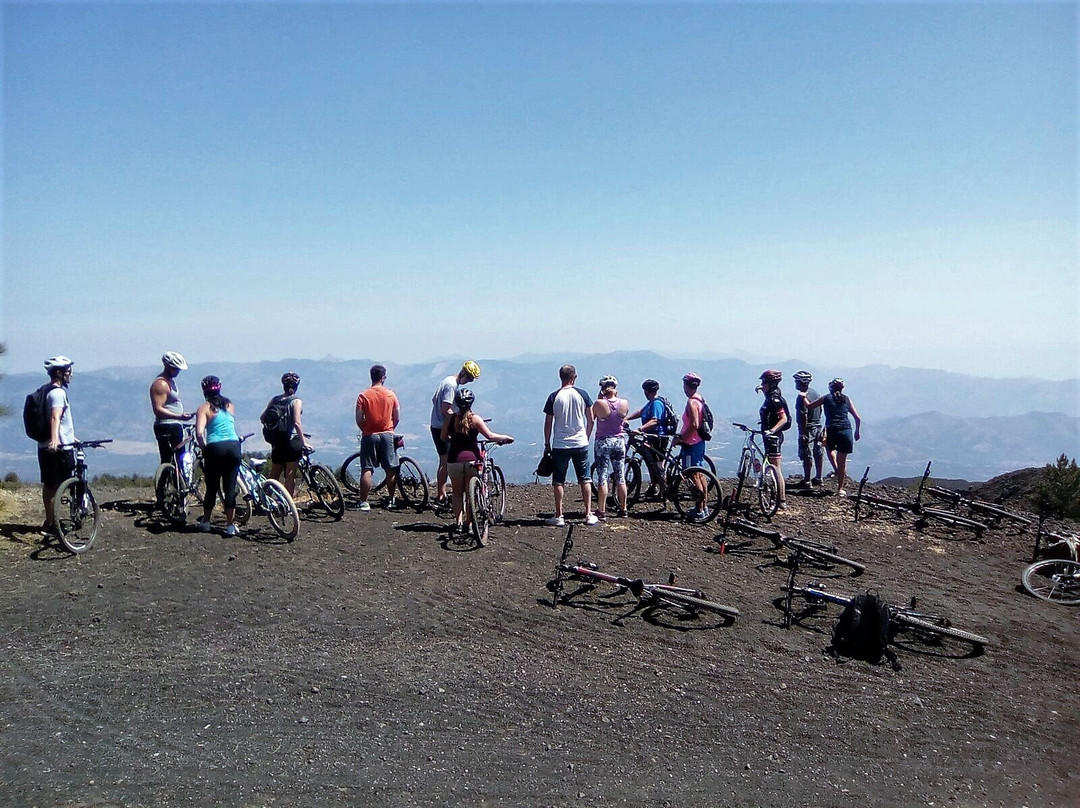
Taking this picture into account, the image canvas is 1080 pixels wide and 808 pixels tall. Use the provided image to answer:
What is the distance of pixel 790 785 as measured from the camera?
4.57 m

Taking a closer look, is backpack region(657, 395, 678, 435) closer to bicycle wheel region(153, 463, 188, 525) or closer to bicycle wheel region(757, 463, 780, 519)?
bicycle wheel region(757, 463, 780, 519)

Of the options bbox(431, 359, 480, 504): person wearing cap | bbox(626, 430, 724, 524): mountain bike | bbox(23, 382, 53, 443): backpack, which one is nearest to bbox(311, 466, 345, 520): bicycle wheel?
bbox(431, 359, 480, 504): person wearing cap

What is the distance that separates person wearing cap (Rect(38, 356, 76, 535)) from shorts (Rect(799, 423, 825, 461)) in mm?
11720

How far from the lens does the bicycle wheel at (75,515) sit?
8.47 metres

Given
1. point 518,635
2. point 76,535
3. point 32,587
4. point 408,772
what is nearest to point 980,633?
point 518,635

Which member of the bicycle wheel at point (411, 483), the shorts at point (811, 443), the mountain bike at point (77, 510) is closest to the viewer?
the mountain bike at point (77, 510)

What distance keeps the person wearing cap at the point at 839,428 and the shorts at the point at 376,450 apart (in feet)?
25.2

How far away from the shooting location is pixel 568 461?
9859 millimetres

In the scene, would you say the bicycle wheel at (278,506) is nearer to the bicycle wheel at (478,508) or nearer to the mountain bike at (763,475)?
the bicycle wheel at (478,508)

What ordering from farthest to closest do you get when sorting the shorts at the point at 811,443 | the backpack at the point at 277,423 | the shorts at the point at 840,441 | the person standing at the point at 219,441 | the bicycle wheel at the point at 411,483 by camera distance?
the shorts at the point at 811,443 → the shorts at the point at 840,441 → the bicycle wheel at the point at 411,483 → the backpack at the point at 277,423 → the person standing at the point at 219,441

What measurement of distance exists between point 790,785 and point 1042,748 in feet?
7.14

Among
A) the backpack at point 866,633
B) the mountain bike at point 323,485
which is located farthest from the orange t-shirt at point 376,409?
the backpack at point 866,633

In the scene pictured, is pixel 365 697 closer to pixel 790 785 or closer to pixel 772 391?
pixel 790 785

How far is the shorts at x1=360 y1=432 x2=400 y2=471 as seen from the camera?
34.7ft
